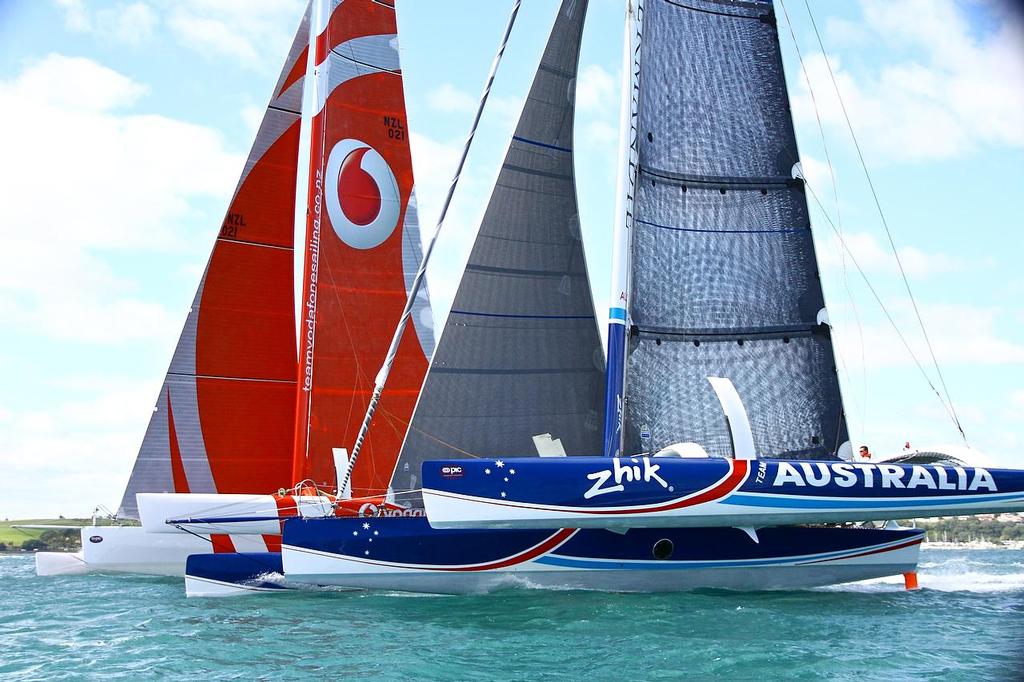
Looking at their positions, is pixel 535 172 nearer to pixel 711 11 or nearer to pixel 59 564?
pixel 711 11

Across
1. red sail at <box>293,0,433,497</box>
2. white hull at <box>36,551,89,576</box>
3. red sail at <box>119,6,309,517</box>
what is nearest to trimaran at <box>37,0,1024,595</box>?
red sail at <box>293,0,433,497</box>

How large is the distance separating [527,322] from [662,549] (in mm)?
3448

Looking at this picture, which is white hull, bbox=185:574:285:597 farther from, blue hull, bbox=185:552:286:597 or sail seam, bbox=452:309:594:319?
sail seam, bbox=452:309:594:319

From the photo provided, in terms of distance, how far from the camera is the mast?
41.8ft

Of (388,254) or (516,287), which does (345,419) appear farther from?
(516,287)

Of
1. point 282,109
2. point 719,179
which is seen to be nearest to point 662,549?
point 719,179

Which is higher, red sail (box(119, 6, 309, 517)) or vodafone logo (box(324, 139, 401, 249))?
vodafone logo (box(324, 139, 401, 249))

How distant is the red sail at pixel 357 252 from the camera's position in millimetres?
18000

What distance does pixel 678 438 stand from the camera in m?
13.1

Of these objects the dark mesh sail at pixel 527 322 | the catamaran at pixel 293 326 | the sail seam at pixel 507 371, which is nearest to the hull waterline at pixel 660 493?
the dark mesh sail at pixel 527 322

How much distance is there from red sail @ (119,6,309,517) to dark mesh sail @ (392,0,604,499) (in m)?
6.49

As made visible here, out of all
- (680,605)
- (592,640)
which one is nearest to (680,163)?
(680,605)

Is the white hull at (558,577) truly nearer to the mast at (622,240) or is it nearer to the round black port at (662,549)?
the round black port at (662,549)

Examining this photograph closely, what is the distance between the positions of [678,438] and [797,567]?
2270 millimetres
